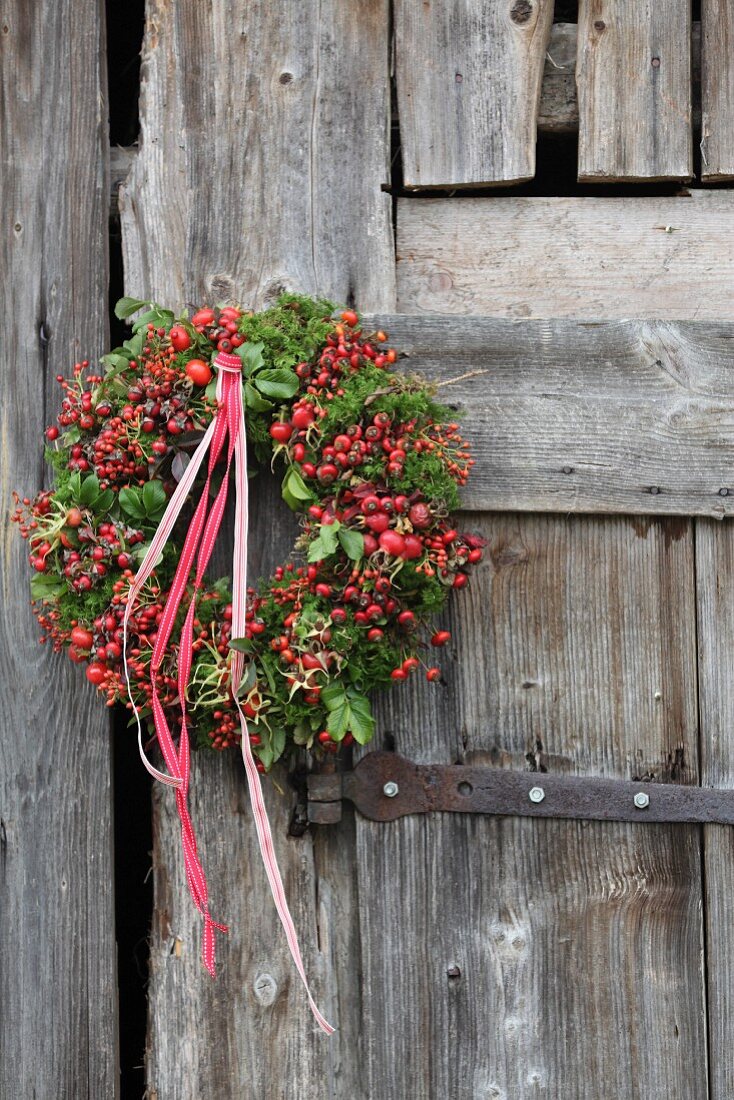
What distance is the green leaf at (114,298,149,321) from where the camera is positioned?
1488mm

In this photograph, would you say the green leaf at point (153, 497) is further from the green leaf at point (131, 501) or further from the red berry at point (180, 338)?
the red berry at point (180, 338)

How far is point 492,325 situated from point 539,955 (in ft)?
3.36

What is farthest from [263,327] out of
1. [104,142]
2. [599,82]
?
[599,82]

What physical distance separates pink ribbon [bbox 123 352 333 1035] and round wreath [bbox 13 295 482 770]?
0.03 m

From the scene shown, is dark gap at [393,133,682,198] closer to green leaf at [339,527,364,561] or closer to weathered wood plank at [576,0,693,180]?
weathered wood plank at [576,0,693,180]

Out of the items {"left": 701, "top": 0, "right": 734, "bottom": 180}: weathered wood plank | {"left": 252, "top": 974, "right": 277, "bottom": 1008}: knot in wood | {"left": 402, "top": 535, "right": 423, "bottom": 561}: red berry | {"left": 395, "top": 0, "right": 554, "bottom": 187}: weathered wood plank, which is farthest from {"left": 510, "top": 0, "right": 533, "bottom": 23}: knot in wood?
{"left": 252, "top": 974, "right": 277, "bottom": 1008}: knot in wood

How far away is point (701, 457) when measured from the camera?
1.52 m

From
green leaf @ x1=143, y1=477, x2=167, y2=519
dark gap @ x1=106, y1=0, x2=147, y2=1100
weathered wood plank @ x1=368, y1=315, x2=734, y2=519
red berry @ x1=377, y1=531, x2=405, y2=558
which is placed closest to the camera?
red berry @ x1=377, y1=531, x2=405, y2=558

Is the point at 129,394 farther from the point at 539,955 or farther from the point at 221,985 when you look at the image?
the point at 539,955

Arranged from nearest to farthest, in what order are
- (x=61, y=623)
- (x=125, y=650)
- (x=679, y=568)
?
(x=125, y=650), (x=61, y=623), (x=679, y=568)

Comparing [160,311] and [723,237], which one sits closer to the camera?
[160,311]

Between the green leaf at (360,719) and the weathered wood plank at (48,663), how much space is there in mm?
458

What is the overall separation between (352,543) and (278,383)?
0.89ft

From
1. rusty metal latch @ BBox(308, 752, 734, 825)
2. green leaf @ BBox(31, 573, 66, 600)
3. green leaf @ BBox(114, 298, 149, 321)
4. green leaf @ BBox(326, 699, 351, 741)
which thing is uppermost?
green leaf @ BBox(114, 298, 149, 321)
